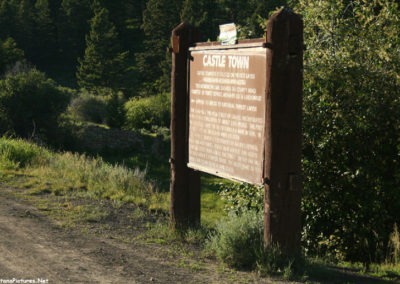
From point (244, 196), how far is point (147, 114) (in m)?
38.5

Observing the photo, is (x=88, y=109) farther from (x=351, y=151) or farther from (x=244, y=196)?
(x=351, y=151)

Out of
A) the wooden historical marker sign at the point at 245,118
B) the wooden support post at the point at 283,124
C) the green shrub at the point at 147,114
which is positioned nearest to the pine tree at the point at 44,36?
the green shrub at the point at 147,114

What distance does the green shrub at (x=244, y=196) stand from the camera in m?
9.75

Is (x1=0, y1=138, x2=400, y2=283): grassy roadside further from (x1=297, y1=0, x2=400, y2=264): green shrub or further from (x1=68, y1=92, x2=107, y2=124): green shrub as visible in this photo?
(x1=68, y1=92, x2=107, y2=124): green shrub

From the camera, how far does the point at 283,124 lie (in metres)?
6.14

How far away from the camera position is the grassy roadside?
691 centimetres

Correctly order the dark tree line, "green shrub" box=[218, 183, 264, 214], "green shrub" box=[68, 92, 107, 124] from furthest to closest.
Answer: the dark tree line → "green shrub" box=[68, 92, 107, 124] → "green shrub" box=[218, 183, 264, 214]

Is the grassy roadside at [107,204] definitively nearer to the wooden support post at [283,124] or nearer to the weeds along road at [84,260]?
the weeds along road at [84,260]

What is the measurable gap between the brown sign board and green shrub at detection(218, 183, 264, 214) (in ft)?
7.46

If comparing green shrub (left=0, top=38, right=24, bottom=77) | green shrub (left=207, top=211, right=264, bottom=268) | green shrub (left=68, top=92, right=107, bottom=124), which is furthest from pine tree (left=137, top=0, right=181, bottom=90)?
green shrub (left=207, top=211, right=264, bottom=268)

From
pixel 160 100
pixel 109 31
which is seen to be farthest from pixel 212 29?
pixel 160 100

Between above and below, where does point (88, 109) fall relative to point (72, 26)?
below

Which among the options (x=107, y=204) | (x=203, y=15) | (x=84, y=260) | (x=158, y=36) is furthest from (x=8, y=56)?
(x=84, y=260)

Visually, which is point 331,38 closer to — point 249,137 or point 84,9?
point 249,137
